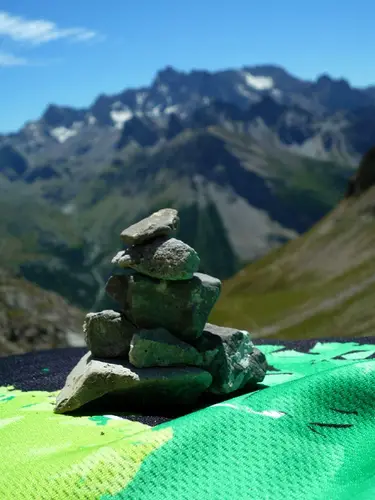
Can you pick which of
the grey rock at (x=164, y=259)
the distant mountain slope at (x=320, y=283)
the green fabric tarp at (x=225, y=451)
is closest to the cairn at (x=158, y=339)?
the grey rock at (x=164, y=259)

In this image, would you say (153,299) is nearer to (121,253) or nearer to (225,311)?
(121,253)

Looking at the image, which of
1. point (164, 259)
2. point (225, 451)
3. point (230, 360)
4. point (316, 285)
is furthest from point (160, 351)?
point (316, 285)

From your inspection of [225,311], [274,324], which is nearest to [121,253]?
[274,324]

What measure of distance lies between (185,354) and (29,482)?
5.32 m

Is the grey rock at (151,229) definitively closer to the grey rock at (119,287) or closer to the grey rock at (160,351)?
the grey rock at (119,287)

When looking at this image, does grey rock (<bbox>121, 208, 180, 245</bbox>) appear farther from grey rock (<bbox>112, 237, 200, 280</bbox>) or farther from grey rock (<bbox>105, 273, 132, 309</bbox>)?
grey rock (<bbox>105, 273, 132, 309</bbox>)

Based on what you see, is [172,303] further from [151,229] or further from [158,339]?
[151,229]

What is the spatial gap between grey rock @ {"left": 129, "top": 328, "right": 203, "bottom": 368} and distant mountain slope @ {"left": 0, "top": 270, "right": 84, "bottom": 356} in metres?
28.5

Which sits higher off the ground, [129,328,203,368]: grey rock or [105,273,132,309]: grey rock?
[105,273,132,309]: grey rock

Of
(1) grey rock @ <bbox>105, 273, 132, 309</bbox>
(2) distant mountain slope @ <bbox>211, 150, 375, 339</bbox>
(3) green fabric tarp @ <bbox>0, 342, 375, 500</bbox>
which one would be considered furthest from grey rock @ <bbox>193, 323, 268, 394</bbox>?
(2) distant mountain slope @ <bbox>211, 150, 375, 339</bbox>

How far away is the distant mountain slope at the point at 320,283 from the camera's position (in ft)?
253

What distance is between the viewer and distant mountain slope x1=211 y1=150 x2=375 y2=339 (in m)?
77.2

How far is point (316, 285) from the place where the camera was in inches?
4028

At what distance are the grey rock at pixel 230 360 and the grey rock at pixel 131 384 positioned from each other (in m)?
0.46
